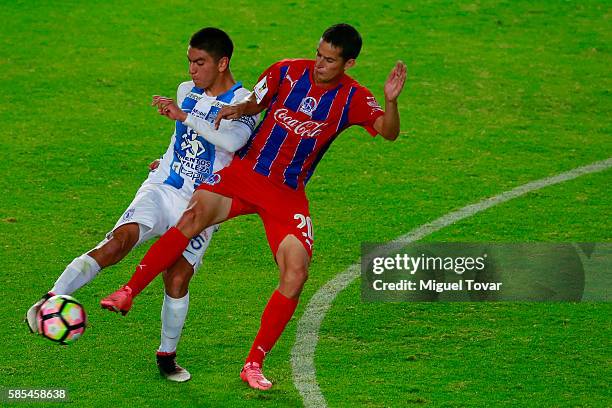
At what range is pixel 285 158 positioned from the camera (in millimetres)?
7879

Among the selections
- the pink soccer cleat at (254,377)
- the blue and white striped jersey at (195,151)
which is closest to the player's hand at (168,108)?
the blue and white striped jersey at (195,151)

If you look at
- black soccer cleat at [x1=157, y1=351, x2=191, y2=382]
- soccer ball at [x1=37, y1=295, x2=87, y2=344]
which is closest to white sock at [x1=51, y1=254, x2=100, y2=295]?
soccer ball at [x1=37, y1=295, x2=87, y2=344]

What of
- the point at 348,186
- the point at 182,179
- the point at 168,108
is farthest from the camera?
the point at 348,186

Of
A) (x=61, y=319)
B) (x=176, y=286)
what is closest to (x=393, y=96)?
(x=176, y=286)

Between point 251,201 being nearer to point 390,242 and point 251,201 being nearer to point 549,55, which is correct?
point 390,242

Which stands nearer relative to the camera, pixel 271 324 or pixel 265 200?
pixel 271 324

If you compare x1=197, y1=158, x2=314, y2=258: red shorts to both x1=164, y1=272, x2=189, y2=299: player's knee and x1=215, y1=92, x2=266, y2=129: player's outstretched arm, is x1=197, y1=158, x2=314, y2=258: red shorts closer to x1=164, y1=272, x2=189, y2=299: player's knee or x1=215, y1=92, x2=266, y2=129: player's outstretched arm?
x1=215, y1=92, x2=266, y2=129: player's outstretched arm

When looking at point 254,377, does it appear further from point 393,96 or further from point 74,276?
point 393,96

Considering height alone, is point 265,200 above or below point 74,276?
above

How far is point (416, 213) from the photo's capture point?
1084 centimetres

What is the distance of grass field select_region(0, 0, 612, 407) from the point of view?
773 cm

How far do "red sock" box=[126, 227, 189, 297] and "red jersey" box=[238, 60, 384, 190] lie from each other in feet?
→ 2.43

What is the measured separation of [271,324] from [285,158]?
42.5 inches

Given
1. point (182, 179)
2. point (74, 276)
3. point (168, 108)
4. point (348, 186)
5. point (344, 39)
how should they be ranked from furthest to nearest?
point (348, 186) < point (182, 179) < point (344, 39) < point (168, 108) < point (74, 276)
